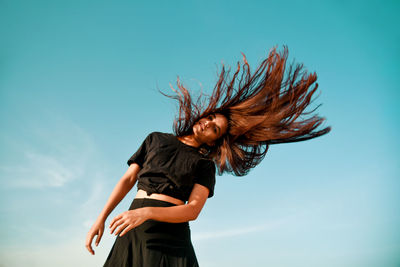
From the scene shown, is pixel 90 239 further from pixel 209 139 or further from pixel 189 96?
pixel 189 96

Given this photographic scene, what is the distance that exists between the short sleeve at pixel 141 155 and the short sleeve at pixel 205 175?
589mm

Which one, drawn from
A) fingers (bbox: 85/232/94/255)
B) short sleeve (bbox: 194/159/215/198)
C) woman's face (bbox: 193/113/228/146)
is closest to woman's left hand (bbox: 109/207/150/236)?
fingers (bbox: 85/232/94/255)

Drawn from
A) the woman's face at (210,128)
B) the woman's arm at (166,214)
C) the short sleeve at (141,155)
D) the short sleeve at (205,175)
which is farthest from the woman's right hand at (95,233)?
the woman's face at (210,128)

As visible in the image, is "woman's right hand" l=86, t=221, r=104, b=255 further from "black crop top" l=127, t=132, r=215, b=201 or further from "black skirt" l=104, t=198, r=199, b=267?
"black crop top" l=127, t=132, r=215, b=201

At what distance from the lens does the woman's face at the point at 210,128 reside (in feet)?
10.8

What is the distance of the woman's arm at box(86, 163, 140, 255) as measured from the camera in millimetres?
2516

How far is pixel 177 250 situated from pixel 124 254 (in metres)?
0.43

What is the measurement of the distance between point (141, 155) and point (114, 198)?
1.70ft

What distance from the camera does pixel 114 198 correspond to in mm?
2805

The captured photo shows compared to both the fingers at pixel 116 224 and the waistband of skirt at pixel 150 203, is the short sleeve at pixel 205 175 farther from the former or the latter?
the fingers at pixel 116 224

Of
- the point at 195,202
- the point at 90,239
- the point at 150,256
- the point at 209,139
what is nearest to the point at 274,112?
the point at 209,139

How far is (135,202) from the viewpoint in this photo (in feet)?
8.97

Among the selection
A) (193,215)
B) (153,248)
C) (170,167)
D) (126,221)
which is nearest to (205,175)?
(170,167)

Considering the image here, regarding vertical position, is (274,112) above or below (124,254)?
above
